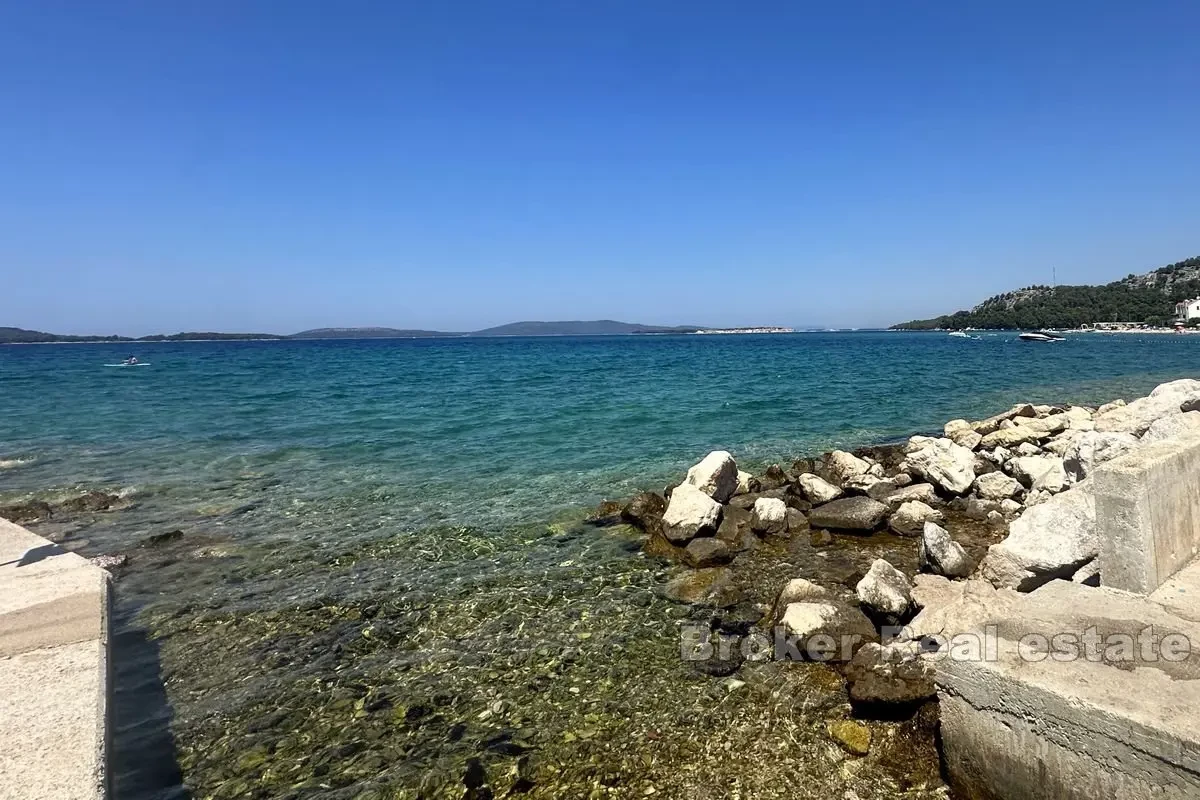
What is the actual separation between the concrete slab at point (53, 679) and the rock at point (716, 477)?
8018 mm

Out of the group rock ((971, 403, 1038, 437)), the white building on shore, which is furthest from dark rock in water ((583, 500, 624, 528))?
the white building on shore

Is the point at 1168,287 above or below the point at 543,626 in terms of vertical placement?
above

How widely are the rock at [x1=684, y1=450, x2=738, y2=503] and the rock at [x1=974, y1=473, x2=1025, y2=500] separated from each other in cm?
423

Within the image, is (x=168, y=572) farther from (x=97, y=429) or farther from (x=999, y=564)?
(x=97, y=429)

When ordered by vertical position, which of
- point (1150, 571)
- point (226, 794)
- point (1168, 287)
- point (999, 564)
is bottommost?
point (226, 794)

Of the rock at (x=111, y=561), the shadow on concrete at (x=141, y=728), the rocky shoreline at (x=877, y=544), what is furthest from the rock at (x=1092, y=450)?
the rock at (x=111, y=561)

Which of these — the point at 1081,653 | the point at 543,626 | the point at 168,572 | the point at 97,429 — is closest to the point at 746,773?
the point at 1081,653

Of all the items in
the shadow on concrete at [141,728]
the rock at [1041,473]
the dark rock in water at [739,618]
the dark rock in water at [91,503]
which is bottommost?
the shadow on concrete at [141,728]

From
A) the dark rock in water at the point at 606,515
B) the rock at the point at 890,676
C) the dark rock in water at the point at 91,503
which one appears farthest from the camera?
the dark rock in water at the point at 91,503

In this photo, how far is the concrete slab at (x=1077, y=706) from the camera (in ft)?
10.3

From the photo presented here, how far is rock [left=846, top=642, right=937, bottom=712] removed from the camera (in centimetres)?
473

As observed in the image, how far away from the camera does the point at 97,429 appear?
21.5 m

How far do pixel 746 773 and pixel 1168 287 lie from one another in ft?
654

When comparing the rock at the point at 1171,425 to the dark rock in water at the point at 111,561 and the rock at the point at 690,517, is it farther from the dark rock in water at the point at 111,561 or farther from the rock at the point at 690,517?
the dark rock in water at the point at 111,561
